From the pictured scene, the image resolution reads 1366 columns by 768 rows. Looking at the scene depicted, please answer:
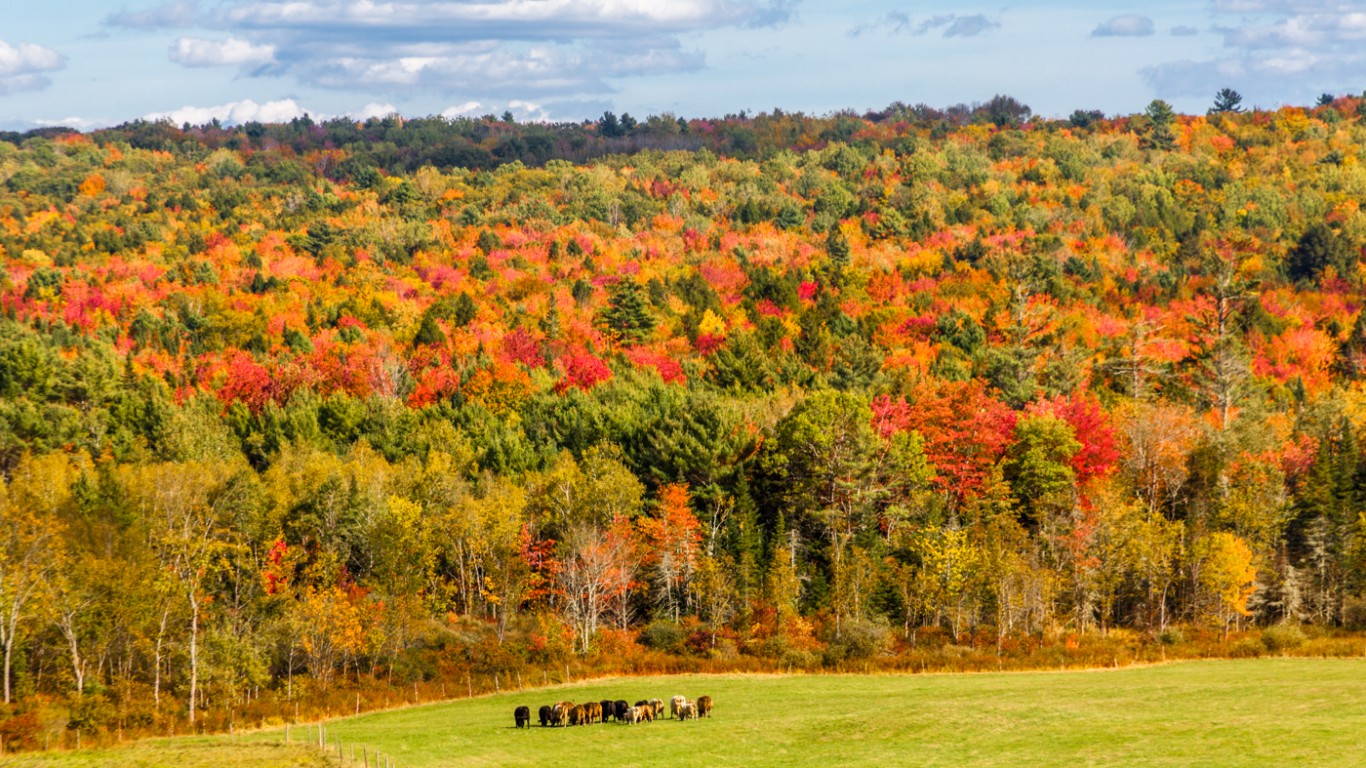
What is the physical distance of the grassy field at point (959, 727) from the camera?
41469 millimetres

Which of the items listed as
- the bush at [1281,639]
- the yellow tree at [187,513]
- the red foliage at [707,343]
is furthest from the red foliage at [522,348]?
the bush at [1281,639]

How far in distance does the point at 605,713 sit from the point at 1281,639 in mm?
37805

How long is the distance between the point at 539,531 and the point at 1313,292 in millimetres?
103932

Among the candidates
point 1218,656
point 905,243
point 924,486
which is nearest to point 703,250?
point 905,243

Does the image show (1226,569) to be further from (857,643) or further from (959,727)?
(959,727)

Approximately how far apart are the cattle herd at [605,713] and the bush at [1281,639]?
110 ft

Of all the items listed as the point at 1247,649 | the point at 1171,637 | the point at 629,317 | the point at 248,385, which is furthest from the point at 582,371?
the point at 1247,649

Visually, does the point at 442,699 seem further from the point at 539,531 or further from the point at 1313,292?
the point at 1313,292

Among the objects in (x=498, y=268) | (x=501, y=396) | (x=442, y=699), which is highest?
(x=498, y=268)

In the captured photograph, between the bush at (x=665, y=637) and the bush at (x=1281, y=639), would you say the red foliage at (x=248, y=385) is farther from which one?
the bush at (x=1281, y=639)

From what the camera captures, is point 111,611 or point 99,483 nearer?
point 111,611

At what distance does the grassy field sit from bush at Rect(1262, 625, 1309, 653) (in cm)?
562

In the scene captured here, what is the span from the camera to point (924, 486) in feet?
294

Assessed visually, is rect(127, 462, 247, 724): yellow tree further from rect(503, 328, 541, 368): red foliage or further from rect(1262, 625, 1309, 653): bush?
rect(1262, 625, 1309, 653): bush
